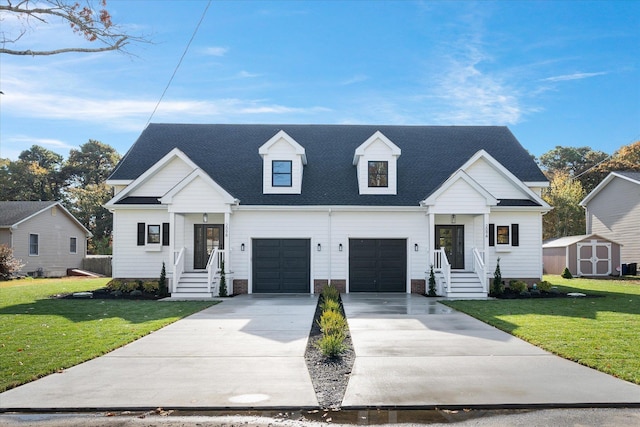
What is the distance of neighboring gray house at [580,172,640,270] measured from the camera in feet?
105

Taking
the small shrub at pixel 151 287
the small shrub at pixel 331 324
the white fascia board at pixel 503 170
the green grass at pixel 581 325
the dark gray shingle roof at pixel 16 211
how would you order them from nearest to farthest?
1. the green grass at pixel 581 325
2. the small shrub at pixel 331 324
3. the small shrub at pixel 151 287
4. the white fascia board at pixel 503 170
5. the dark gray shingle roof at pixel 16 211

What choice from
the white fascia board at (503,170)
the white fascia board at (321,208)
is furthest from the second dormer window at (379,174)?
the white fascia board at (503,170)

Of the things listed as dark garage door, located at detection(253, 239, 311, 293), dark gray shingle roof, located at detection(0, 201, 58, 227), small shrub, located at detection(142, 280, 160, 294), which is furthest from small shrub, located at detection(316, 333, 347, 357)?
dark gray shingle roof, located at detection(0, 201, 58, 227)

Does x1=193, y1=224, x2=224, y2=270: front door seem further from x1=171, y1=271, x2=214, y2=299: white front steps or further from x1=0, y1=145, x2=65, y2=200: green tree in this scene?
x1=0, y1=145, x2=65, y2=200: green tree

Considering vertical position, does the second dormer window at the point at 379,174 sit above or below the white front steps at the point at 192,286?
above

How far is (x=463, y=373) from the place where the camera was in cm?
765

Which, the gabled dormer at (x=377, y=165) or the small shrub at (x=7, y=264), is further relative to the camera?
the small shrub at (x=7, y=264)

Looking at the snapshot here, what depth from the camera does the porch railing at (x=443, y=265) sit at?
19688mm

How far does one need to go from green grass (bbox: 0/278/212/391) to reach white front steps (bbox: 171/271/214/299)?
183 centimetres

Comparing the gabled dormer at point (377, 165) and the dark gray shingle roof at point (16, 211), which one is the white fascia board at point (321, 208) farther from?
the dark gray shingle roof at point (16, 211)

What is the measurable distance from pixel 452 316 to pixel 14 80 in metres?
12.7

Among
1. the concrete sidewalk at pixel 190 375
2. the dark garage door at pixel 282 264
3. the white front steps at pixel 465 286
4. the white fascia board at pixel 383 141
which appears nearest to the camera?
the concrete sidewalk at pixel 190 375

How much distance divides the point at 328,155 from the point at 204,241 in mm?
7265

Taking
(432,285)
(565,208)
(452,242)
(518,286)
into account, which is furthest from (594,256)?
(432,285)
